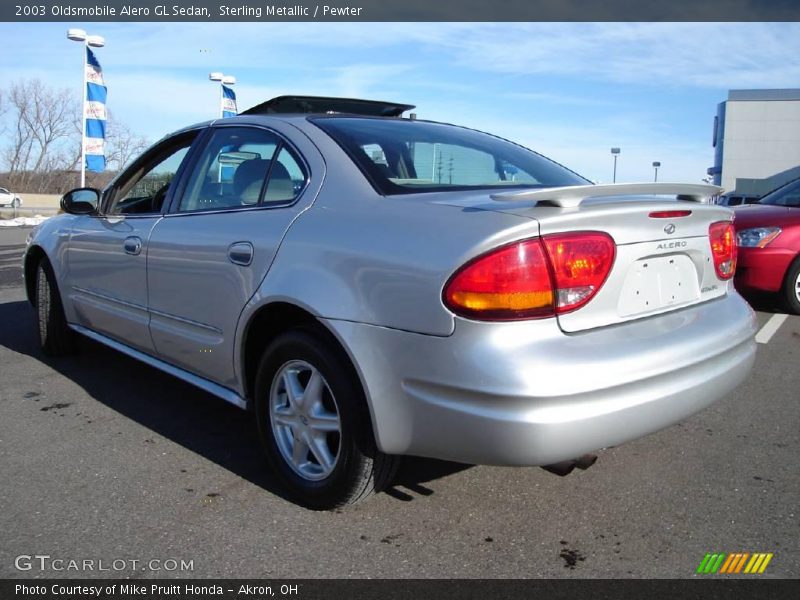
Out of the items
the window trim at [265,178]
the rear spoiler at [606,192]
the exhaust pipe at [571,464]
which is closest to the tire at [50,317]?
the window trim at [265,178]

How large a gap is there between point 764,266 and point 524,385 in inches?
227

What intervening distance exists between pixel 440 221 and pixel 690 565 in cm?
144

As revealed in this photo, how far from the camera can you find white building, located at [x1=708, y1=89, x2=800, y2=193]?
31.3 m

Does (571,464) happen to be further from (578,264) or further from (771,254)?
(771,254)

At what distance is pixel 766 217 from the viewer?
7062mm

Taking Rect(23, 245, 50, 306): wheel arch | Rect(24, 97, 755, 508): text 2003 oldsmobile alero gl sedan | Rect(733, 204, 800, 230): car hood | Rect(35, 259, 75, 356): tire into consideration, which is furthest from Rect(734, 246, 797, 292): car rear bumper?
Rect(23, 245, 50, 306): wheel arch

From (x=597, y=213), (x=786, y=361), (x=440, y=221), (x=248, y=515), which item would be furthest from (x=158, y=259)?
(x=786, y=361)

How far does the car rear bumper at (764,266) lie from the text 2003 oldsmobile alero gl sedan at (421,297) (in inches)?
167

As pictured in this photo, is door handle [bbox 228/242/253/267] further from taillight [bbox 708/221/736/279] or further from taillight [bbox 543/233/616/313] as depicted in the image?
taillight [bbox 708/221/736/279]

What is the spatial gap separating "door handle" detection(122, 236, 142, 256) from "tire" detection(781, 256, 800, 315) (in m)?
6.11

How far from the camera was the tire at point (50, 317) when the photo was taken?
4.83 m

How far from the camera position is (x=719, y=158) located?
116ft

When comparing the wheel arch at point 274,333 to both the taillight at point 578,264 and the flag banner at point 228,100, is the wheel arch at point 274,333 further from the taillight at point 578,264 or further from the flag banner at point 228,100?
the flag banner at point 228,100
